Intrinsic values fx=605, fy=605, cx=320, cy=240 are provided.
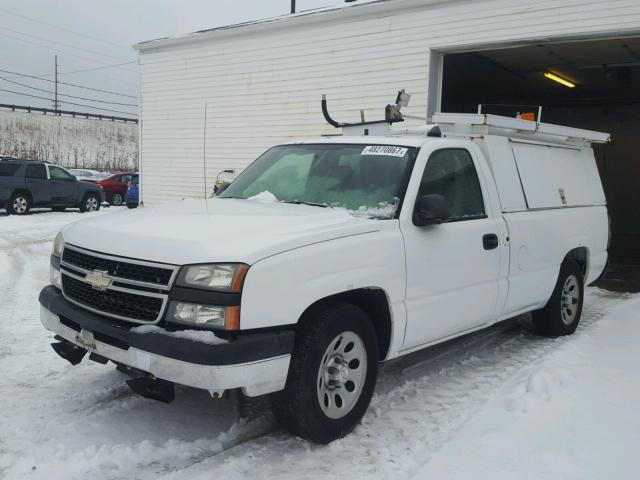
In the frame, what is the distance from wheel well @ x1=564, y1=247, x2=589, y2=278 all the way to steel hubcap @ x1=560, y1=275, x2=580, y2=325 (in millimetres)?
248

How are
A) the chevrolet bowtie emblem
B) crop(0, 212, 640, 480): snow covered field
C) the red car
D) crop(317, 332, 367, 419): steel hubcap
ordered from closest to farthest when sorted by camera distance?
crop(0, 212, 640, 480): snow covered field, the chevrolet bowtie emblem, crop(317, 332, 367, 419): steel hubcap, the red car

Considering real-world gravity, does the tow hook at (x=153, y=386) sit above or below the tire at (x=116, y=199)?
above

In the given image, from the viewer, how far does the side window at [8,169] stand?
17.5 meters

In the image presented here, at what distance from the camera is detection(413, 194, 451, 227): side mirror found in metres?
4.02

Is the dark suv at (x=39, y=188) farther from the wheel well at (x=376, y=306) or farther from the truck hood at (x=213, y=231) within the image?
the wheel well at (x=376, y=306)

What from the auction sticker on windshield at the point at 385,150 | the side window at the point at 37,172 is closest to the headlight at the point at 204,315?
the auction sticker on windshield at the point at 385,150

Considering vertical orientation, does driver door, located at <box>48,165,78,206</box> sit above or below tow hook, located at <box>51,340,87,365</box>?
above

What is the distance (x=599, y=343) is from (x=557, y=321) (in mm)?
424

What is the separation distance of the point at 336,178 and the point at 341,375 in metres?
1.52

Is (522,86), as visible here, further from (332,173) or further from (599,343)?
(332,173)

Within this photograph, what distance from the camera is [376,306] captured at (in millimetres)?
3908

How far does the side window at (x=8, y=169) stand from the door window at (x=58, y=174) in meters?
1.20

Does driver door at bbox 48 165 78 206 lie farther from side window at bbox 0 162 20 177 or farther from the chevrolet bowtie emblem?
the chevrolet bowtie emblem

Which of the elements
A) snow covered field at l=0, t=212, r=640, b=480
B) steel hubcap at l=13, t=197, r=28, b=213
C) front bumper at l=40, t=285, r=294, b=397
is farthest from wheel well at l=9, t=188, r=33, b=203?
front bumper at l=40, t=285, r=294, b=397
